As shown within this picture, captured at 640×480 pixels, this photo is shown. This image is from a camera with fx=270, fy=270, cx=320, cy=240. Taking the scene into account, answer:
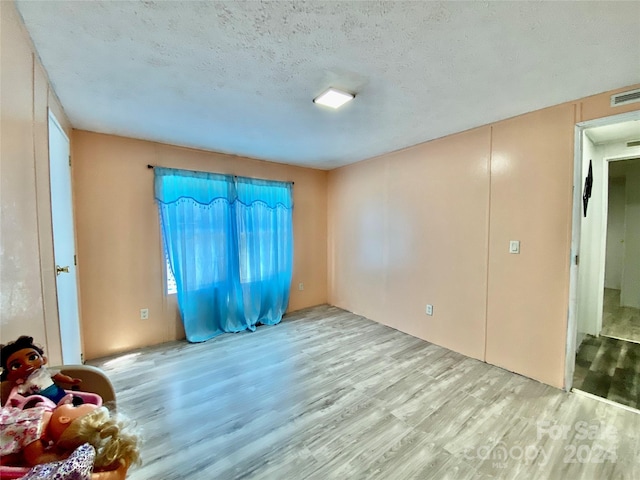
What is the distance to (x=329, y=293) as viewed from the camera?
15.0 feet

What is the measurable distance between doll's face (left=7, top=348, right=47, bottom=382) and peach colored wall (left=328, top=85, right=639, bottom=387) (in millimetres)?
3003

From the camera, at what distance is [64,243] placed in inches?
83.8

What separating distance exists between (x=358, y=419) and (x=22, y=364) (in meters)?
1.77

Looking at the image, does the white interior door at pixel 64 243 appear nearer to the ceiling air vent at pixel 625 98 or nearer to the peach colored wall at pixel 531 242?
the peach colored wall at pixel 531 242

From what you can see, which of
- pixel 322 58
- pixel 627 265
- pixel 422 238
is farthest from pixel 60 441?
pixel 627 265

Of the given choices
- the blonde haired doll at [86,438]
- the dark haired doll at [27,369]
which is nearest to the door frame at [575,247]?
the blonde haired doll at [86,438]

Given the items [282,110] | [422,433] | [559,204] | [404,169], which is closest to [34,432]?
[422,433]

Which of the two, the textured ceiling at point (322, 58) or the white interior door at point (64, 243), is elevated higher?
the textured ceiling at point (322, 58)

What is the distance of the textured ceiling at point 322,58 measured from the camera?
1195mm

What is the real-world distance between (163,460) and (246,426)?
47 centimetres

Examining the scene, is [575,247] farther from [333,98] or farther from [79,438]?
[79,438]

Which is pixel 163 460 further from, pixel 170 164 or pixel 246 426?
pixel 170 164

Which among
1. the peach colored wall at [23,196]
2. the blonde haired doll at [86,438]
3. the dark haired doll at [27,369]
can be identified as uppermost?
the peach colored wall at [23,196]

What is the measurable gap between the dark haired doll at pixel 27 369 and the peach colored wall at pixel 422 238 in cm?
297
